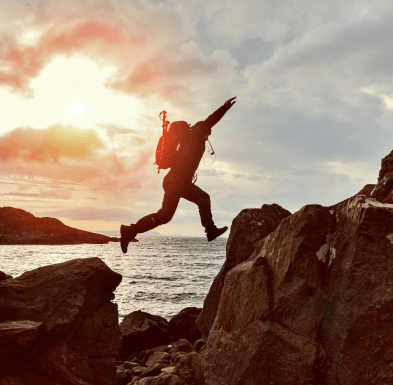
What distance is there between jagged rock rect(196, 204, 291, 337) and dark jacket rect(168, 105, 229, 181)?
1.61 metres

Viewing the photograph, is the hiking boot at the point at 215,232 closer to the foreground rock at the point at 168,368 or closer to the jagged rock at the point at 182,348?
the foreground rock at the point at 168,368

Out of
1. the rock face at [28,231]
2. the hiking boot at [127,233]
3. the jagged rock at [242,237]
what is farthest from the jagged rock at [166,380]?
the rock face at [28,231]

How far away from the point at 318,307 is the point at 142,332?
917cm

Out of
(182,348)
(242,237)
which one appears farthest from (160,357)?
(242,237)

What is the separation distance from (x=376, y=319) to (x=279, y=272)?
4.37 ft

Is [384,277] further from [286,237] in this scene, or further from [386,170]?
[386,170]

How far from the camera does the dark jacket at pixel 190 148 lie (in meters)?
7.62

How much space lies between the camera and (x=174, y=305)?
1995cm

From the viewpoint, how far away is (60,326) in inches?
231

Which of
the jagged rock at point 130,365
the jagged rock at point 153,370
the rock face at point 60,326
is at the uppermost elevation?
the rock face at point 60,326

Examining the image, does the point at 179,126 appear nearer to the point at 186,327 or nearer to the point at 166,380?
the point at 166,380

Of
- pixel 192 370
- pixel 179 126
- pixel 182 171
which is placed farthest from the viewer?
pixel 179 126

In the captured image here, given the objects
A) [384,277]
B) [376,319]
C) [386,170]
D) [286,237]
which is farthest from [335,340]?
[386,170]

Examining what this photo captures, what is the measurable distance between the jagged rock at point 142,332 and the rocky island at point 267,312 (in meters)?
5.31
